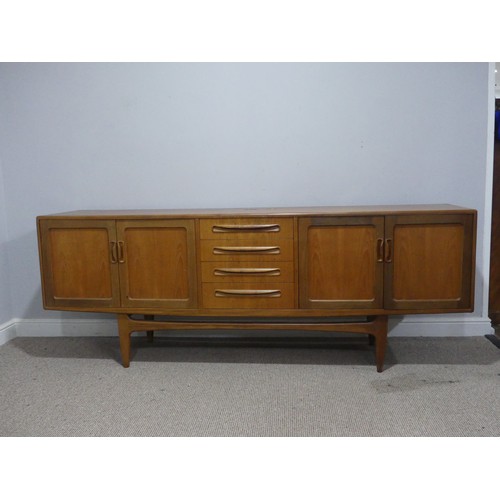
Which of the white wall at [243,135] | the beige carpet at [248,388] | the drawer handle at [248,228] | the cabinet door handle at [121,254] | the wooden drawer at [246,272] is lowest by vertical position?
the beige carpet at [248,388]

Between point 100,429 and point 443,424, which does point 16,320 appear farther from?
point 443,424

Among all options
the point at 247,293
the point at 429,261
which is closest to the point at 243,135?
the point at 247,293

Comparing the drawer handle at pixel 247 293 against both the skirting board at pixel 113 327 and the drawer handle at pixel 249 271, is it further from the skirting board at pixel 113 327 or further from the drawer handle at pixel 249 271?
the skirting board at pixel 113 327

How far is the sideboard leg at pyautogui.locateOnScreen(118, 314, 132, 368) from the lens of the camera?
259 centimetres

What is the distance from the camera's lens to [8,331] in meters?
3.05

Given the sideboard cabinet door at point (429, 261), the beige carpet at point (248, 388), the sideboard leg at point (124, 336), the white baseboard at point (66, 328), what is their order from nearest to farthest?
the beige carpet at point (248, 388) → the sideboard cabinet door at point (429, 261) → the sideboard leg at point (124, 336) → the white baseboard at point (66, 328)

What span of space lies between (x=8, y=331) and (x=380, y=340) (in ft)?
7.16

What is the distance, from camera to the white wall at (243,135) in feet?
9.12

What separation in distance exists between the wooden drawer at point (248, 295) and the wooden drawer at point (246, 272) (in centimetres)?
2

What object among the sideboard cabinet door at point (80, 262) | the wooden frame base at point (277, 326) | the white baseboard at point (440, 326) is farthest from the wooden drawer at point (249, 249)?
the white baseboard at point (440, 326)

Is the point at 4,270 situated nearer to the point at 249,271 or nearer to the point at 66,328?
the point at 66,328

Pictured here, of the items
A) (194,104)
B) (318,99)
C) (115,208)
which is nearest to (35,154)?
(115,208)

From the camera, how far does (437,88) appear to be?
9.04 ft

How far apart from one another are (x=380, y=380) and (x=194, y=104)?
5.86 feet
